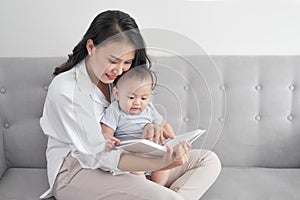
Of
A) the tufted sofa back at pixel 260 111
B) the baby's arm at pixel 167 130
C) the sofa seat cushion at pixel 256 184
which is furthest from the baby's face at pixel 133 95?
the tufted sofa back at pixel 260 111

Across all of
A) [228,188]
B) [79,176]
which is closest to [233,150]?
[228,188]

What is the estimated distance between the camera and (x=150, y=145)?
1441 mm

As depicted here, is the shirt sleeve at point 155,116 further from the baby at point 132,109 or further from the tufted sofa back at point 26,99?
the tufted sofa back at point 26,99

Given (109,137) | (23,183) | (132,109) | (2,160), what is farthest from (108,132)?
(2,160)

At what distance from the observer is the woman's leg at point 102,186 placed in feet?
5.29

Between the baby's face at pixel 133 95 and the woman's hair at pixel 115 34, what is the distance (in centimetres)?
5

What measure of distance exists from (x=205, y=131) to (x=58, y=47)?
2.89 ft

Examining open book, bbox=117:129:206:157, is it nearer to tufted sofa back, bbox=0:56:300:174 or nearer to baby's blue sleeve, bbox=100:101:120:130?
baby's blue sleeve, bbox=100:101:120:130

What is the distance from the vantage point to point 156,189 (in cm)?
162

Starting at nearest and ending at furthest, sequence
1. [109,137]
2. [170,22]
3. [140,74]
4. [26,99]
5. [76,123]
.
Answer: [140,74] → [109,137] → [76,123] → [26,99] → [170,22]

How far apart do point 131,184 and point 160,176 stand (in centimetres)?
13

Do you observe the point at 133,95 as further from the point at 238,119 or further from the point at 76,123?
the point at 238,119

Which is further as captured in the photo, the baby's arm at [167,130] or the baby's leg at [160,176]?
the baby's leg at [160,176]

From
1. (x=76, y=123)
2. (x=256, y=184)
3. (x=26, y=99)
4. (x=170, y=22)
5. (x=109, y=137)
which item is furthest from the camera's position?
(x=170, y=22)
